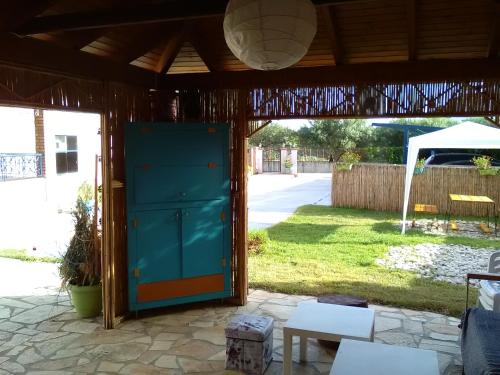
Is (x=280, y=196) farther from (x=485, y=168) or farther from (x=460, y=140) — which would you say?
(x=460, y=140)

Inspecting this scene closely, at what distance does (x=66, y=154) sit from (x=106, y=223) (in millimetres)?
8639

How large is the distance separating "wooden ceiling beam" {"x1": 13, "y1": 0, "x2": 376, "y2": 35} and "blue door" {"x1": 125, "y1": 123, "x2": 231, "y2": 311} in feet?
4.18

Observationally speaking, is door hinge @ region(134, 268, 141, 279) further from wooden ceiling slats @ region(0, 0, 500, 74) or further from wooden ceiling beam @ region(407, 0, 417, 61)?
wooden ceiling beam @ region(407, 0, 417, 61)

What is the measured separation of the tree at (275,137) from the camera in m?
26.2

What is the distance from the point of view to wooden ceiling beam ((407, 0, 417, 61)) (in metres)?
3.66

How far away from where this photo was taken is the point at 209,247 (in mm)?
4836

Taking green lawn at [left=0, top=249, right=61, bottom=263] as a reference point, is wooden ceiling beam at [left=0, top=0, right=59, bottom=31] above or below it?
above

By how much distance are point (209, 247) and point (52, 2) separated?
2692mm

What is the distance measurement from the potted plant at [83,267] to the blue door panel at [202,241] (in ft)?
2.90

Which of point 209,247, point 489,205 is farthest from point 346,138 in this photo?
point 209,247

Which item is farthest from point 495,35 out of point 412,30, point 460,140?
point 460,140

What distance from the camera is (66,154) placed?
39.9 ft

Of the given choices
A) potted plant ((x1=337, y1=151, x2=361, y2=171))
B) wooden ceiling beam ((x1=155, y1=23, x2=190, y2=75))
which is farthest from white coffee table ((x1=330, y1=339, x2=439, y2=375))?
potted plant ((x1=337, y1=151, x2=361, y2=171))

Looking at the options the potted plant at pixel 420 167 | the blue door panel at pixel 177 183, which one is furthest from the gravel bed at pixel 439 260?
the potted plant at pixel 420 167
